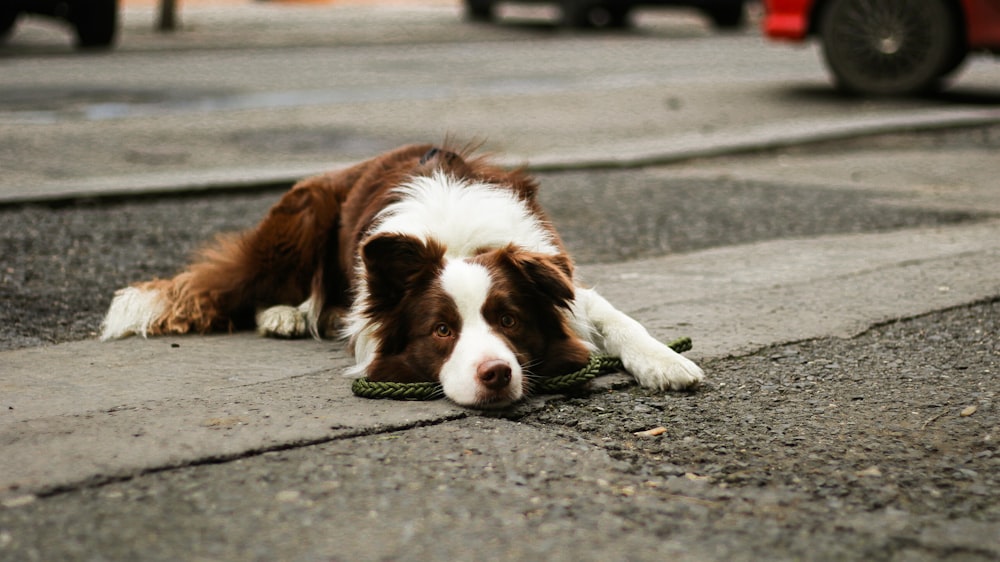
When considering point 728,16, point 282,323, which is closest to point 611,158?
point 282,323

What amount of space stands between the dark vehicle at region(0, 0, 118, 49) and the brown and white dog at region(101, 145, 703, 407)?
37.8 feet

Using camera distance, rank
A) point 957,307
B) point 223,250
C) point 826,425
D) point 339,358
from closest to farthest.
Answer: point 826,425 → point 339,358 → point 957,307 → point 223,250

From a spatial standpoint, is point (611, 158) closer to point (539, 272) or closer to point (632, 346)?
point (632, 346)

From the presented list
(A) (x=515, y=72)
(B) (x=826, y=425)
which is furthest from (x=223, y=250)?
(A) (x=515, y=72)

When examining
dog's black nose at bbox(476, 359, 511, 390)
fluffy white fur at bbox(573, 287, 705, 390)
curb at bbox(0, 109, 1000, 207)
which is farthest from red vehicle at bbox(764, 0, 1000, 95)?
dog's black nose at bbox(476, 359, 511, 390)

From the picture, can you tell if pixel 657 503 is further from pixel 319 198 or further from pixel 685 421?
pixel 319 198

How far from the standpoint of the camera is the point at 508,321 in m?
3.84

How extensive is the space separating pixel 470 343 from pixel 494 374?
189 millimetres

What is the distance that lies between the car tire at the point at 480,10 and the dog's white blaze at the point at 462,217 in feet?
65.2

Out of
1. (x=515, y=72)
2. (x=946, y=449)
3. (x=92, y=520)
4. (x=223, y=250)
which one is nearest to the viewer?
(x=92, y=520)

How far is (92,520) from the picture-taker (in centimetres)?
274

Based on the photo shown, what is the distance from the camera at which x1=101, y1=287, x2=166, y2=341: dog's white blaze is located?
456 centimetres

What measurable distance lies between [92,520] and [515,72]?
12264 mm

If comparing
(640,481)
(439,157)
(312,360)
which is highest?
(439,157)
